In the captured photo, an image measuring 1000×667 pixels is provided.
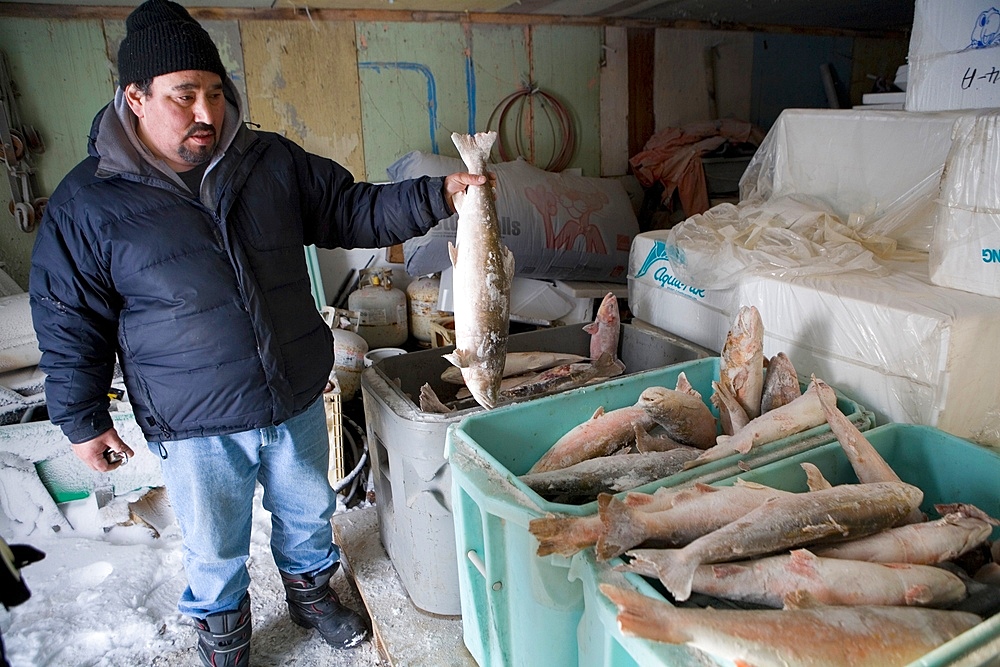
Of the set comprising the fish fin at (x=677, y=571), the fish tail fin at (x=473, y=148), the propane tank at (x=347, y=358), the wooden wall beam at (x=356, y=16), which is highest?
the wooden wall beam at (x=356, y=16)

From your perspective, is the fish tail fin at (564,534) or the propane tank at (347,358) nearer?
the fish tail fin at (564,534)

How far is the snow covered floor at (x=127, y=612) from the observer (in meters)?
2.29

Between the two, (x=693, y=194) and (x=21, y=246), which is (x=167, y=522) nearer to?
(x=21, y=246)

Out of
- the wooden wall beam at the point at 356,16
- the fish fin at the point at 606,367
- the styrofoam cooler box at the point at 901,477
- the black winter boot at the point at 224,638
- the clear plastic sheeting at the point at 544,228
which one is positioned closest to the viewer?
the styrofoam cooler box at the point at 901,477

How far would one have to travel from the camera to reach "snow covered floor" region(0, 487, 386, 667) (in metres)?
2.29

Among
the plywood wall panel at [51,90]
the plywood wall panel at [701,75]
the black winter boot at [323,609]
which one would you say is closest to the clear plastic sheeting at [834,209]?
the black winter boot at [323,609]

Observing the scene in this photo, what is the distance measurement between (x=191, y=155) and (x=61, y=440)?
1.88m

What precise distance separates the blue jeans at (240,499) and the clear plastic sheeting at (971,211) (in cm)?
194

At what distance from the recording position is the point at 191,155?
1.81 m

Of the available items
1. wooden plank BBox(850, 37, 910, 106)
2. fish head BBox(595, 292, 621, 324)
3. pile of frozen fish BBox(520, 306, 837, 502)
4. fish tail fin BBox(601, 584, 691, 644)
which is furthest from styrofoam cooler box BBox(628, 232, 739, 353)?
wooden plank BBox(850, 37, 910, 106)

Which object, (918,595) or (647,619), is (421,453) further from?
(918,595)

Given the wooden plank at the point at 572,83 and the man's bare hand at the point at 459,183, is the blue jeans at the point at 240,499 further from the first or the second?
the wooden plank at the point at 572,83

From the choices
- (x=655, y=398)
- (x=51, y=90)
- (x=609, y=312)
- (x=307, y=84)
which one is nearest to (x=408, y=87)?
(x=307, y=84)

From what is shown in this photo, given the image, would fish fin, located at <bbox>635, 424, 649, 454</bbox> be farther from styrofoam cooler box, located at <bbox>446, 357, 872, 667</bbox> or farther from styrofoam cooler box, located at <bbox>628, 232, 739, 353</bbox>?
styrofoam cooler box, located at <bbox>628, 232, 739, 353</bbox>
